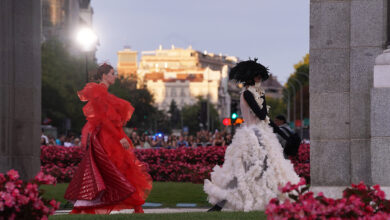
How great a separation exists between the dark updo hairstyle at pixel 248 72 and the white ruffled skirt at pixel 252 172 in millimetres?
753

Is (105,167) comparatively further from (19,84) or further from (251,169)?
(19,84)

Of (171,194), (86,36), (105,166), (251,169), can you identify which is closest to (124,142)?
(105,166)

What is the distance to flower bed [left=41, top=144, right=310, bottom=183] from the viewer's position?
23.1 metres

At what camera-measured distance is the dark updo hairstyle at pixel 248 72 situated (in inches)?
464

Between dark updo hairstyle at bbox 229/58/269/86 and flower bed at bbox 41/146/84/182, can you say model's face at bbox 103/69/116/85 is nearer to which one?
dark updo hairstyle at bbox 229/58/269/86

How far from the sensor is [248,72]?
11.8 meters

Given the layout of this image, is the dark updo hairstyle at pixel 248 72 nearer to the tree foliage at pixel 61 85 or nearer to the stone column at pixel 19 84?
the stone column at pixel 19 84

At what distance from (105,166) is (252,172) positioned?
6.80 feet

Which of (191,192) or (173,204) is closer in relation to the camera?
(173,204)

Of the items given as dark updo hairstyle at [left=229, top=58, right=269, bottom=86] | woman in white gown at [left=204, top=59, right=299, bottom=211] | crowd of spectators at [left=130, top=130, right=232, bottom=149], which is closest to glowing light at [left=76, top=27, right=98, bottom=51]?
crowd of spectators at [left=130, top=130, right=232, bottom=149]

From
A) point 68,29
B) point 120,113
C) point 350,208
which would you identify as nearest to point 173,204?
point 120,113

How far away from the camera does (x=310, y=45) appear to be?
39.4 feet

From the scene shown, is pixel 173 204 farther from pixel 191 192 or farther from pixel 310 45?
pixel 310 45

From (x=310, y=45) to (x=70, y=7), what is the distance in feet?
358
